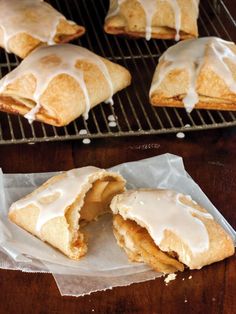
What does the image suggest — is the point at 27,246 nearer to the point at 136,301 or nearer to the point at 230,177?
the point at 136,301

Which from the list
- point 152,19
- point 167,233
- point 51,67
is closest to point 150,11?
point 152,19

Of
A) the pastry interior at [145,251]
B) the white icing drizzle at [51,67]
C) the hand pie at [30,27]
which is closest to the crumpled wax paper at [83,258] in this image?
the pastry interior at [145,251]

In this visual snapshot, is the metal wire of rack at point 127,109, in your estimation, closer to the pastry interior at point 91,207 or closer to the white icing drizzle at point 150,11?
the white icing drizzle at point 150,11

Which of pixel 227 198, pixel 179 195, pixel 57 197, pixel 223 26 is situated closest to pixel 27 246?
pixel 57 197

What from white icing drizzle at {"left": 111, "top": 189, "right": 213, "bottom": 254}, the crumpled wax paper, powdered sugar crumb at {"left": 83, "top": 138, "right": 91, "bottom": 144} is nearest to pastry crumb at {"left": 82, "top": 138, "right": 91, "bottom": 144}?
powdered sugar crumb at {"left": 83, "top": 138, "right": 91, "bottom": 144}

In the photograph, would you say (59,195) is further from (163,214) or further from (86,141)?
(86,141)

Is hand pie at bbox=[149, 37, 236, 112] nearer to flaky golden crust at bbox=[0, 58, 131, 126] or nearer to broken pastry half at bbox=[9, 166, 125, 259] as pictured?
flaky golden crust at bbox=[0, 58, 131, 126]

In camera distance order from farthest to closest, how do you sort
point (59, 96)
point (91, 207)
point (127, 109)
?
point (127, 109), point (59, 96), point (91, 207)
